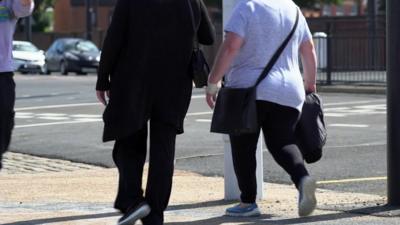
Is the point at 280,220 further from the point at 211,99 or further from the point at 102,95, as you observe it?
the point at 102,95

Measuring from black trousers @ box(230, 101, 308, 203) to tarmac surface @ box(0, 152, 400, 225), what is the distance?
0.44m

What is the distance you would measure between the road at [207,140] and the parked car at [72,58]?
17.7 metres

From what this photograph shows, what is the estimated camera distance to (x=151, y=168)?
655 cm

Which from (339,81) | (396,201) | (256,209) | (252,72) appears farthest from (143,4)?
(339,81)

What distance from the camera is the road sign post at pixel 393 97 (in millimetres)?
7582

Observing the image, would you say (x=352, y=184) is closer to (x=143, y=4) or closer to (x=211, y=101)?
(x=211, y=101)

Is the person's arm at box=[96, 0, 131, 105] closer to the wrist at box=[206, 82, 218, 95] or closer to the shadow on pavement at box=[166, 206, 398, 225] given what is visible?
the wrist at box=[206, 82, 218, 95]

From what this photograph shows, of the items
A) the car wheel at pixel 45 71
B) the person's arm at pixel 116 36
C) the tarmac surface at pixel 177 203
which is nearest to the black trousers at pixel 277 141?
the tarmac surface at pixel 177 203

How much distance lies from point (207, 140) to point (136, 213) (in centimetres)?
751

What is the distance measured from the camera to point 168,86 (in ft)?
21.2

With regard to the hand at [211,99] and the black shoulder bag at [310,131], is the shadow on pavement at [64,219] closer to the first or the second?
the hand at [211,99]

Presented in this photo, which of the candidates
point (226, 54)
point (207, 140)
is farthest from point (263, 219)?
point (207, 140)

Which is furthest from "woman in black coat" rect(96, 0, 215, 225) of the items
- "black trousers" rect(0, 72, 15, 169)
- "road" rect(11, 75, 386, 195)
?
"road" rect(11, 75, 386, 195)

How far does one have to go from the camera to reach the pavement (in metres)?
7.30
